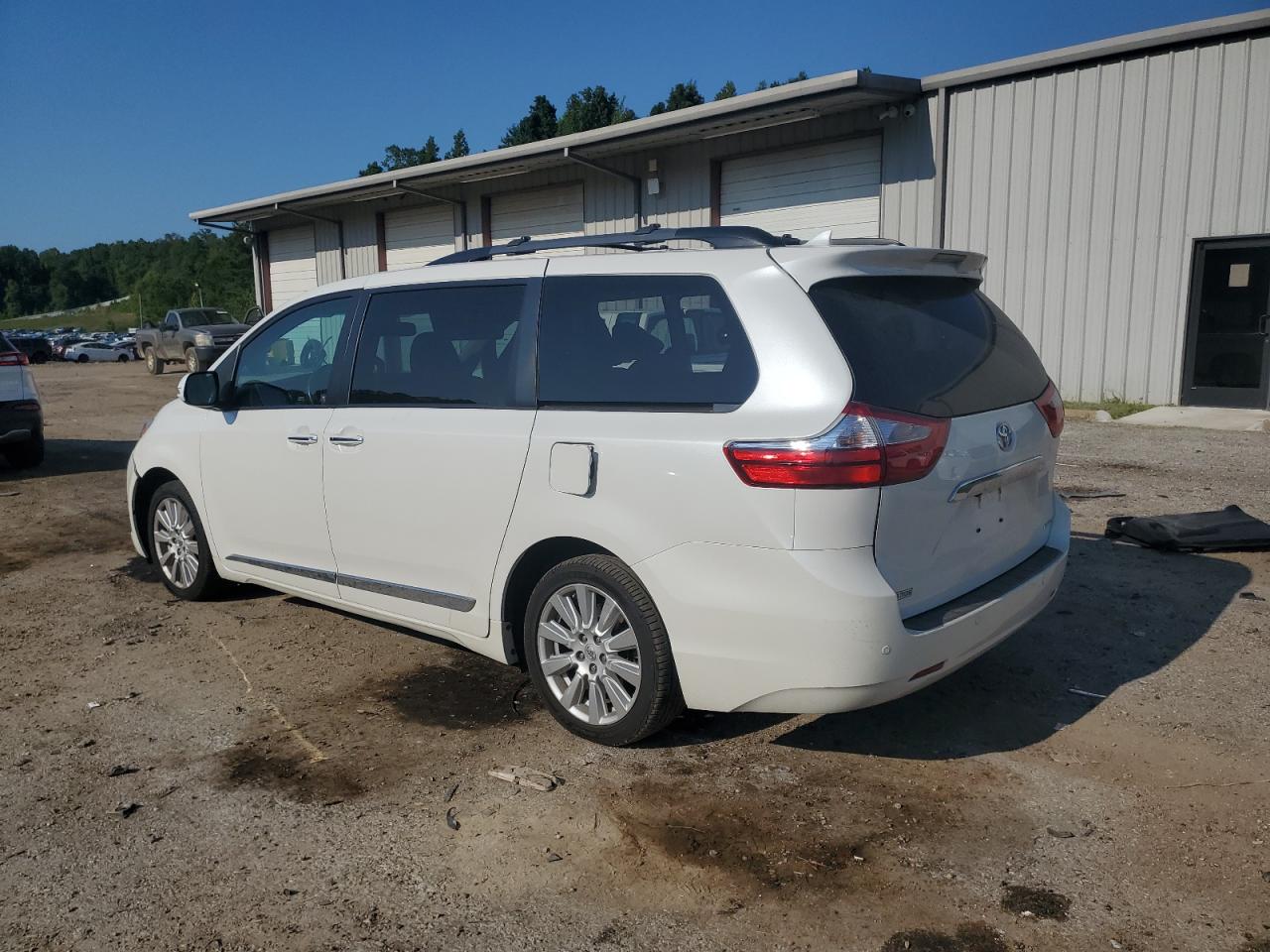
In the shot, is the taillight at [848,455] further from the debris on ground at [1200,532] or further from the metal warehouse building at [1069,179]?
the metal warehouse building at [1069,179]

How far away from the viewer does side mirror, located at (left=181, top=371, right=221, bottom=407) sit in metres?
5.35

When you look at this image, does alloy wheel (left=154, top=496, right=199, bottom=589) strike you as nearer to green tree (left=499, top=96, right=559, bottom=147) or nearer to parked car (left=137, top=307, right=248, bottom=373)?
parked car (left=137, top=307, right=248, bottom=373)

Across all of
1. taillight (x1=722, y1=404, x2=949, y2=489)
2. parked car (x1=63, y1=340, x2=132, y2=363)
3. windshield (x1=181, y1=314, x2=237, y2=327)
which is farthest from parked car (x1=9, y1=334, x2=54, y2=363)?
taillight (x1=722, y1=404, x2=949, y2=489)

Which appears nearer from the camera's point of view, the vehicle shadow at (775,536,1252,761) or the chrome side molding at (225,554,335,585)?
the vehicle shadow at (775,536,1252,761)

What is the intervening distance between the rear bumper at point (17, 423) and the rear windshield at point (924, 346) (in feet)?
33.4

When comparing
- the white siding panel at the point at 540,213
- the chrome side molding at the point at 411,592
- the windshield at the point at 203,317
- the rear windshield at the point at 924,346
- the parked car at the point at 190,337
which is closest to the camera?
the rear windshield at the point at 924,346

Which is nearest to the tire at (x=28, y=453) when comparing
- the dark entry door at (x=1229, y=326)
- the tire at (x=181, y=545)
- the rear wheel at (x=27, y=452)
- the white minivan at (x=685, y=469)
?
the rear wheel at (x=27, y=452)

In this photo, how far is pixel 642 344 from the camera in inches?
150

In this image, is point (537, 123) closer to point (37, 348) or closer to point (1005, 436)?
point (37, 348)

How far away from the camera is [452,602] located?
14.1 feet

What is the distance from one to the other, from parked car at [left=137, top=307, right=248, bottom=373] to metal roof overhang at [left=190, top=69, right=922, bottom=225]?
Answer: 433 centimetres

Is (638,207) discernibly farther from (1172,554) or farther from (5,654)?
(5,654)

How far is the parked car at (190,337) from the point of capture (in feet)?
92.8

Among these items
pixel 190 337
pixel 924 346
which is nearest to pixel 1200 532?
pixel 924 346
